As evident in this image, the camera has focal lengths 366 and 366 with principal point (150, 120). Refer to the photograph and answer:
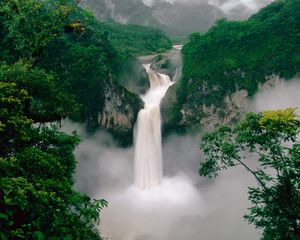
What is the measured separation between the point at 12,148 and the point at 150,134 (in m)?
Result: 28.6

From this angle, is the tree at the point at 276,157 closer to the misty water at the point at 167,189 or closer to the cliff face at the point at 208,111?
the misty water at the point at 167,189

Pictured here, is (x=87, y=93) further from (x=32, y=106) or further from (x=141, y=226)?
(x=32, y=106)

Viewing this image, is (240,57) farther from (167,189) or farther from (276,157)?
(276,157)

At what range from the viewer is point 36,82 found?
502 inches

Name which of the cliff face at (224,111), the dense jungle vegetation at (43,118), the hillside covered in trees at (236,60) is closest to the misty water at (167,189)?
the cliff face at (224,111)

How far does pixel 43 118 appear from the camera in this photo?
1429 centimetres

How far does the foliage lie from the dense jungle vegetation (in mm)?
8662

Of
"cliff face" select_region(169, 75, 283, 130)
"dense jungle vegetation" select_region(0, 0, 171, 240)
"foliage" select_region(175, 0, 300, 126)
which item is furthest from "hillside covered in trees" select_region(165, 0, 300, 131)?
"dense jungle vegetation" select_region(0, 0, 171, 240)

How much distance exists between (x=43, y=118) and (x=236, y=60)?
26.9 metres

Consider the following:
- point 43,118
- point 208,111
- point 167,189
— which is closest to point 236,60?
point 208,111

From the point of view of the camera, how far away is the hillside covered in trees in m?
35.6

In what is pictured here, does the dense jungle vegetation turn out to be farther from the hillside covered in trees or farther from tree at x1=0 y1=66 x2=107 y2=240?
the hillside covered in trees

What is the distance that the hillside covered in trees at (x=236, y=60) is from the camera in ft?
117

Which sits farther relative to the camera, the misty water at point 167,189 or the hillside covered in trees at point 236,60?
the hillside covered in trees at point 236,60
